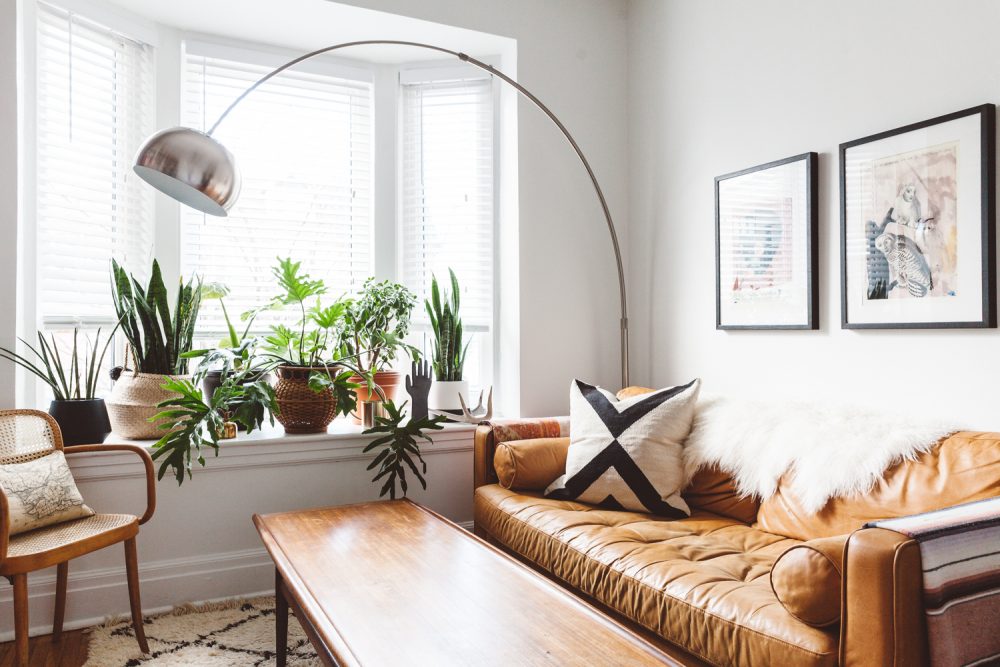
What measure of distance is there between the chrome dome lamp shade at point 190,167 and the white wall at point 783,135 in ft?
6.57

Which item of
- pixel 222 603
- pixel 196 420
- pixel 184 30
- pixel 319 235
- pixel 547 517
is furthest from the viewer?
pixel 319 235

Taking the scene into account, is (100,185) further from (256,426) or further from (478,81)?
(478,81)

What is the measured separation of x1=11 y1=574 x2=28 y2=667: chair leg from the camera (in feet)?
6.01

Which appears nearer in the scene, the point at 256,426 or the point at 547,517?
the point at 547,517

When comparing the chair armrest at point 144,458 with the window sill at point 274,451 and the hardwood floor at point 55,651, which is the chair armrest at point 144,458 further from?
the hardwood floor at point 55,651

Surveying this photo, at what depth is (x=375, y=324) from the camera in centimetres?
307

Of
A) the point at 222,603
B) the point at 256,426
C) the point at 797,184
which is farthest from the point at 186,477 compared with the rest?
the point at 797,184

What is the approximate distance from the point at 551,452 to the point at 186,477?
1438 mm

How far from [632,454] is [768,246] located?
103 centimetres

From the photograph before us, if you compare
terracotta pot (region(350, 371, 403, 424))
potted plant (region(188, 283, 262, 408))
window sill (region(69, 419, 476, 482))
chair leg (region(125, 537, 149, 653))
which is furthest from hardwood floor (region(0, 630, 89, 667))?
terracotta pot (region(350, 371, 403, 424))

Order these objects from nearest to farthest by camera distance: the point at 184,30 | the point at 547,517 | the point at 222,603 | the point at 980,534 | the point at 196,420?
the point at 980,534 < the point at 547,517 < the point at 196,420 < the point at 222,603 < the point at 184,30

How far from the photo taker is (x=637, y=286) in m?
3.50

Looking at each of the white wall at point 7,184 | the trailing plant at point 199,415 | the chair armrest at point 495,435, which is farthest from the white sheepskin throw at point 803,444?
the white wall at point 7,184

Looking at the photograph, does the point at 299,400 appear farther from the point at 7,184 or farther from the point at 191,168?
the point at 7,184
